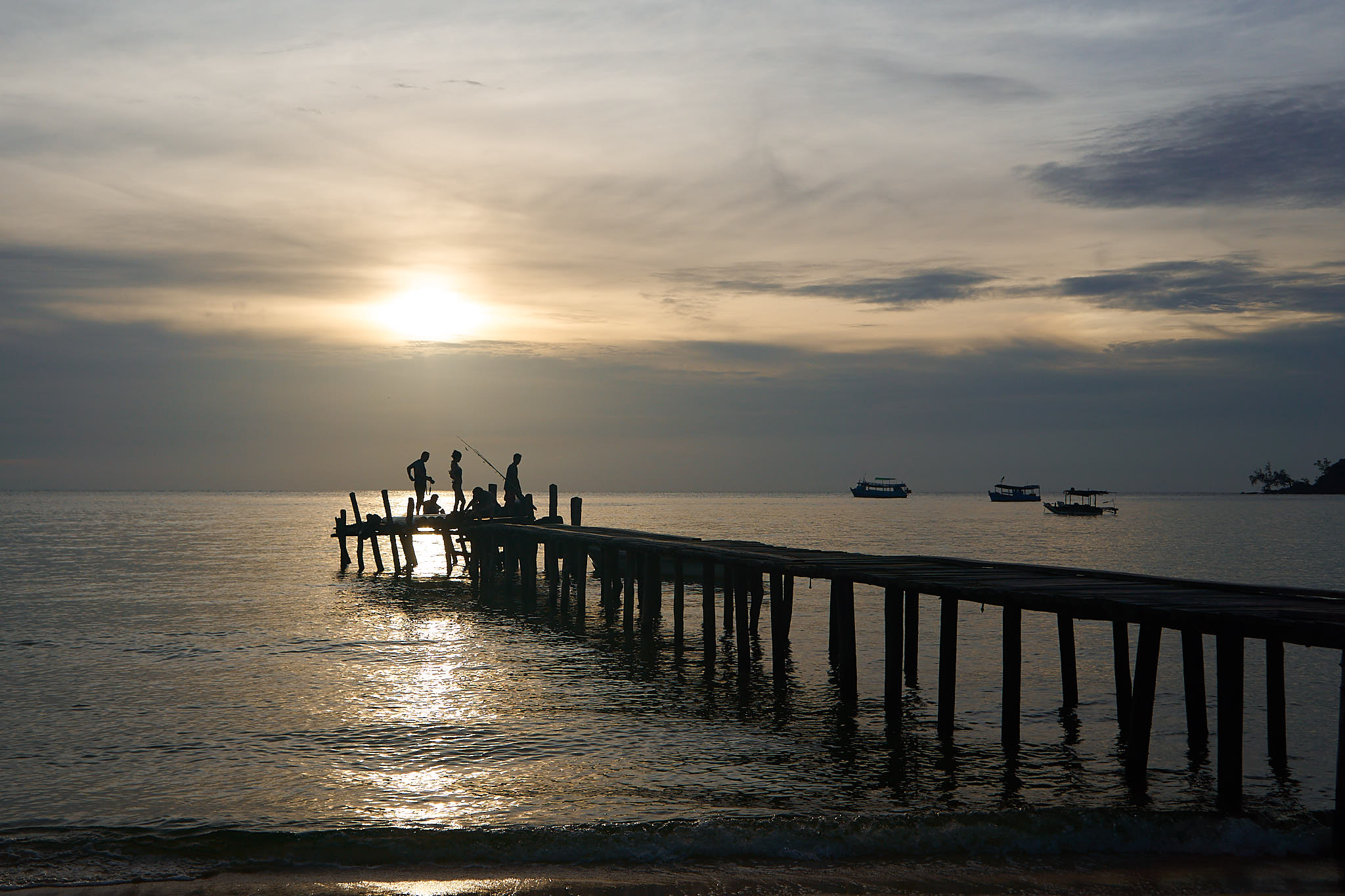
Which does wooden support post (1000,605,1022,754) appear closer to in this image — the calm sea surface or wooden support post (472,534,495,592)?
the calm sea surface

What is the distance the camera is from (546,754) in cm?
1341

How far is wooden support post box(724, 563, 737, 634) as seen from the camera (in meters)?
20.8

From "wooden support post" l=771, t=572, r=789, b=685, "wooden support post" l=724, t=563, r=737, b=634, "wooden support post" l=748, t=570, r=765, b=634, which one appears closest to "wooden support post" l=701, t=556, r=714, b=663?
"wooden support post" l=724, t=563, r=737, b=634

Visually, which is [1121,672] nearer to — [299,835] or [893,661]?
[893,661]

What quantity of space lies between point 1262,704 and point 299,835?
15088 mm

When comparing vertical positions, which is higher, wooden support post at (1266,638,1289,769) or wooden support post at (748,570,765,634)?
wooden support post at (748,570,765,634)

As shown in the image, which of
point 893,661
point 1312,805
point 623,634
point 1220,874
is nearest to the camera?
point 1220,874

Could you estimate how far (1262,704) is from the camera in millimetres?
16766

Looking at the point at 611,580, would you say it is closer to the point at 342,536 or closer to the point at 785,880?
the point at 785,880

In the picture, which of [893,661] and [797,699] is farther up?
[893,661]

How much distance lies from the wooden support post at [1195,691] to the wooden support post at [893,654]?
3.76m

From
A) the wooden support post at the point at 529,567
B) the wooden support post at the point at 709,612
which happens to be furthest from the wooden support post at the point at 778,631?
the wooden support post at the point at 529,567

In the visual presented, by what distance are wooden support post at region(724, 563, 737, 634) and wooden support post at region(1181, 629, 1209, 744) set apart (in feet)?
26.8

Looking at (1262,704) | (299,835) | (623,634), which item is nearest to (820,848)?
(299,835)
